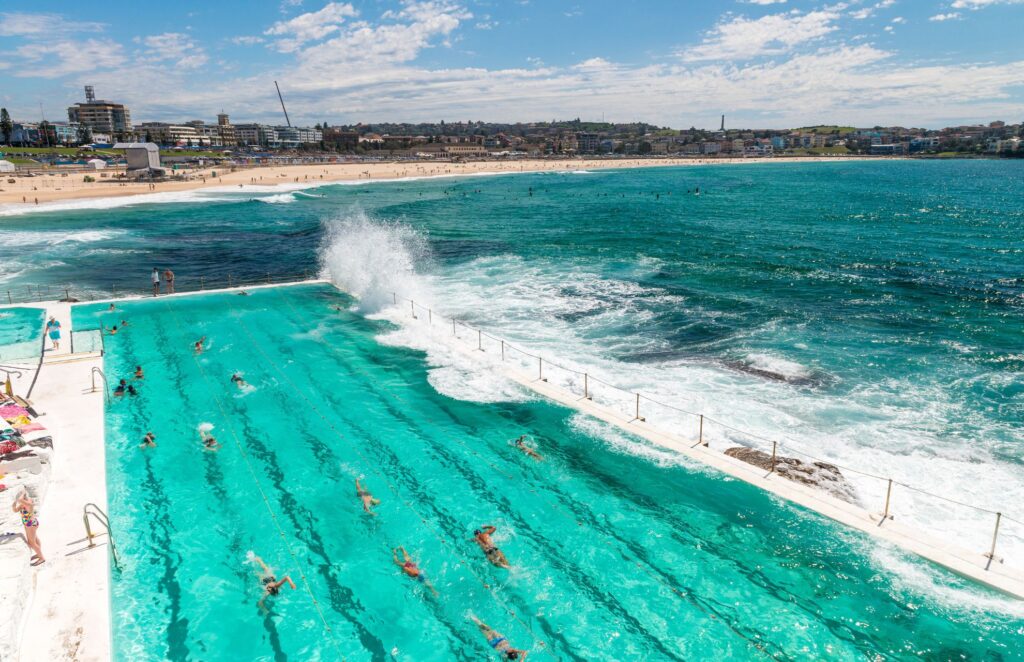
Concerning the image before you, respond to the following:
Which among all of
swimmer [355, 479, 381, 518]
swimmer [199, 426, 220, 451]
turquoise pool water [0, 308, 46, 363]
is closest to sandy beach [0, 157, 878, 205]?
turquoise pool water [0, 308, 46, 363]

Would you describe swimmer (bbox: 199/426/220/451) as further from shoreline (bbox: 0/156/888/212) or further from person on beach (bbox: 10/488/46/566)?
shoreline (bbox: 0/156/888/212)

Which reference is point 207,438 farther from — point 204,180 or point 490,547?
point 204,180

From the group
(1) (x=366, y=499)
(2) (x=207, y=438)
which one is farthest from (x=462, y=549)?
(2) (x=207, y=438)

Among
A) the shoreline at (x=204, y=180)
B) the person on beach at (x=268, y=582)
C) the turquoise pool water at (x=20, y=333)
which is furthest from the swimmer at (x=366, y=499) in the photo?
the shoreline at (x=204, y=180)

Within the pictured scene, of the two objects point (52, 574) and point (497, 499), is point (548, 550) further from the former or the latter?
point (52, 574)

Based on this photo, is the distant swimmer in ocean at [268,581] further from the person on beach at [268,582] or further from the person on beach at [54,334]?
the person on beach at [54,334]
